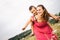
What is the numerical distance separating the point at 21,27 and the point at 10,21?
126 mm

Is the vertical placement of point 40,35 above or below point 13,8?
below

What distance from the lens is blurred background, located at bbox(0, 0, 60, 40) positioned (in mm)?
2154

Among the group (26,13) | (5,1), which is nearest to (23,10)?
(26,13)

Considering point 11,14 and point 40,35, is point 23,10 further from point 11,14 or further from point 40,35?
point 40,35

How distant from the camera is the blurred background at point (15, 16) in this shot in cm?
215

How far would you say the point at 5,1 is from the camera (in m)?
2.17

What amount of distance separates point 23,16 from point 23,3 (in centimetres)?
13

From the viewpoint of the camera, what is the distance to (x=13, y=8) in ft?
7.20

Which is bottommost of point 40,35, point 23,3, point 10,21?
point 40,35

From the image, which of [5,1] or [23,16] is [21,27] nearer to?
[23,16]

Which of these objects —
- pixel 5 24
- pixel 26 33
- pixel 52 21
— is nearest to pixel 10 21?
pixel 5 24

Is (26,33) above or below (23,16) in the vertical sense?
below

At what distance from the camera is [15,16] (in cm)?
219

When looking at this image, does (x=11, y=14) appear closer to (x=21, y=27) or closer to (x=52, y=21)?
(x=21, y=27)
